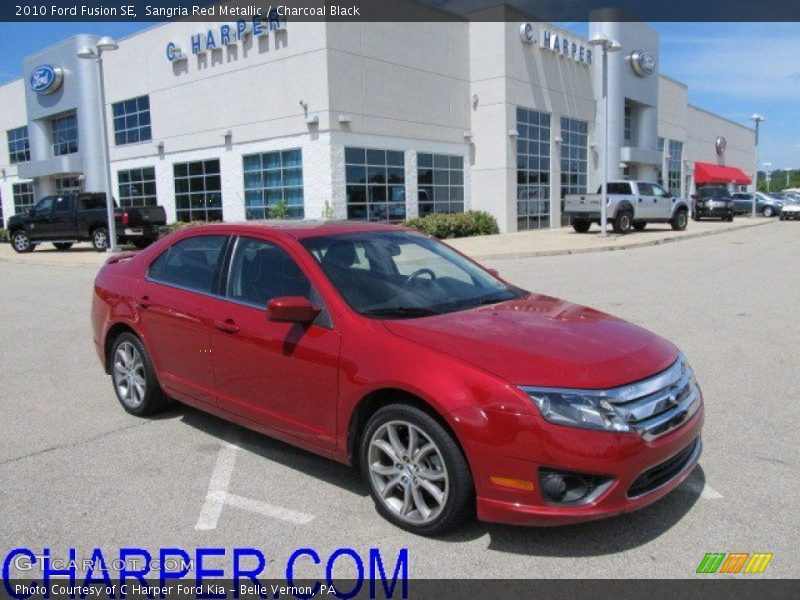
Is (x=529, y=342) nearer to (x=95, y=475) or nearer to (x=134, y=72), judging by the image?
(x=95, y=475)

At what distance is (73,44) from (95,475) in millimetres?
38369

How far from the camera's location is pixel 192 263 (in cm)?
513

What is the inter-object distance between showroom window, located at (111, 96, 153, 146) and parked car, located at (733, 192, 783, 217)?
118 ft

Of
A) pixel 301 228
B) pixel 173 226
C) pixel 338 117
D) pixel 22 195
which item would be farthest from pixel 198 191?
pixel 301 228

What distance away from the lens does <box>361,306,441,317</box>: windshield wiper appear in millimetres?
3982

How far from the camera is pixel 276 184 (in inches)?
1053

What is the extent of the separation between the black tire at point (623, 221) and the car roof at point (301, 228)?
74.8 ft

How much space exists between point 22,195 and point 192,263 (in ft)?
146

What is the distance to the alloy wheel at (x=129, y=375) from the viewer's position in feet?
17.9

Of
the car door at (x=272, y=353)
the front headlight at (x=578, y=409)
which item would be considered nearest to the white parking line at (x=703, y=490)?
the front headlight at (x=578, y=409)

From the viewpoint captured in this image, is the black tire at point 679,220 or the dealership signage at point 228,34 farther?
the black tire at point 679,220

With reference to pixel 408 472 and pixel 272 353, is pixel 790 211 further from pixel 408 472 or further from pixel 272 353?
pixel 408 472

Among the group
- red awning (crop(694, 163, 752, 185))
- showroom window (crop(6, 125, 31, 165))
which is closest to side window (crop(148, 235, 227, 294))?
showroom window (crop(6, 125, 31, 165))

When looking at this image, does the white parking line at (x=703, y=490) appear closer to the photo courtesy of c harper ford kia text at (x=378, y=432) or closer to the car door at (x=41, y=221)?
the photo courtesy of c harper ford kia text at (x=378, y=432)
